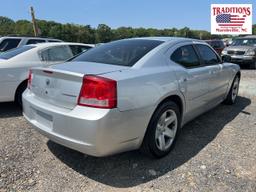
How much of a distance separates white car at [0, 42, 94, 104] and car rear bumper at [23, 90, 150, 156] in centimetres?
240

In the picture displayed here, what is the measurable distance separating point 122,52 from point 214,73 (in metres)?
1.92

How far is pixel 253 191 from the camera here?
3.04 metres

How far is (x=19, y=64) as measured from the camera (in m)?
5.56

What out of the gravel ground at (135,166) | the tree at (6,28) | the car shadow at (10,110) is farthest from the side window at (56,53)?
the tree at (6,28)

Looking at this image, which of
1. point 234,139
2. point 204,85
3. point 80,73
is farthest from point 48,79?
point 234,139

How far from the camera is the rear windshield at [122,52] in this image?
367 cm

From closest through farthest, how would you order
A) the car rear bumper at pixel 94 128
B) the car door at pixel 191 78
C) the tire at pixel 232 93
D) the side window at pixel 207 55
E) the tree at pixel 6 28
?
1. the car rear bumper at pixel 94 128
2. the car door at pixel 191 78
3. the side window at pixel 207 55
4. the tire at pixel 232 93
5. the tree at pixel 6 28

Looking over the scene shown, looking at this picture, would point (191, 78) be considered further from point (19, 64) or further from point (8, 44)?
point (8, 44)

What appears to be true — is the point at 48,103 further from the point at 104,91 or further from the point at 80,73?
the point at 104,91

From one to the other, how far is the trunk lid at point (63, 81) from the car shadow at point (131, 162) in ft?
2.79

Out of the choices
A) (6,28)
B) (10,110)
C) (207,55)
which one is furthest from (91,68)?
(6,28)

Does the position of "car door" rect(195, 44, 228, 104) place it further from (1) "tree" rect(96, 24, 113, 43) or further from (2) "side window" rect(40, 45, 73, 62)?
(1) "tree" rect(96, 24, 113, 43)

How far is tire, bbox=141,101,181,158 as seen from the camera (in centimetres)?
345

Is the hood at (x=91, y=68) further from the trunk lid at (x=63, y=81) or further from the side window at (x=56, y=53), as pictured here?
the side window at (x=56, y=53)
